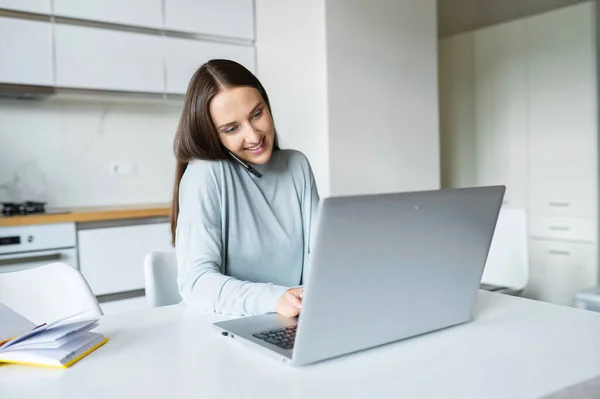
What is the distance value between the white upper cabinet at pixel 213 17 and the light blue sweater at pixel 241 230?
1888 mm

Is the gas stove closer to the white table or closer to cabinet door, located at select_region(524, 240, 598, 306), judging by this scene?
the white table

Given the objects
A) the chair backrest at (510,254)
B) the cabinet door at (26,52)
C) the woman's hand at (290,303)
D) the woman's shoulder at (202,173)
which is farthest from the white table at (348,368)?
the cabinet door at (26,52)

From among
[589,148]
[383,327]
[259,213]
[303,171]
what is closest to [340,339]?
[383,327]

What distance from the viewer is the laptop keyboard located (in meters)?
0.85

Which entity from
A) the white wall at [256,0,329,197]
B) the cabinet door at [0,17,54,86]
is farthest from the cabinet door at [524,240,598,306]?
the cabinet door at [0,17,54,86]

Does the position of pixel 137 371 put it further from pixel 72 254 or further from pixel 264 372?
pixel 72 254

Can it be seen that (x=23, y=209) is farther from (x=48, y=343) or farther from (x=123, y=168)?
(x=48, y=343)

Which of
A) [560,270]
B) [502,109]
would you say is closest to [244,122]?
[560,270]

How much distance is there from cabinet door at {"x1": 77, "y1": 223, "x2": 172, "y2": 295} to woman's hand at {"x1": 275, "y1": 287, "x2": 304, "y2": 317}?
5.46 feet

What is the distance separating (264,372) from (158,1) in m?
2.70

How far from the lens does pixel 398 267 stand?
813 mm

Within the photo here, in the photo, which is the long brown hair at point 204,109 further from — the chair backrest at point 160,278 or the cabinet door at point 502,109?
the cabinet door at point 502,109

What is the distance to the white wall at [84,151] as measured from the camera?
295 centimetres

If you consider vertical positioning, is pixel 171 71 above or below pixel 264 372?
above
